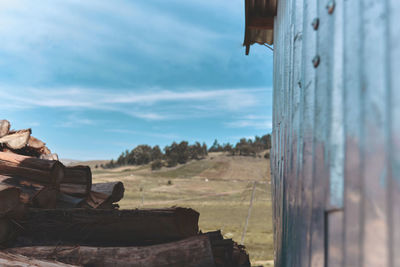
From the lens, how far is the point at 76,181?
510 centimetres

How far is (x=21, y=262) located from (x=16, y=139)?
10.9 feet

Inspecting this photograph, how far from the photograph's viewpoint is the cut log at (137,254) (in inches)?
130

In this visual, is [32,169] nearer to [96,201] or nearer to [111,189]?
[96,201]

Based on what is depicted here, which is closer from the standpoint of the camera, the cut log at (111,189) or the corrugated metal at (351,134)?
the corrugated metal at (351,134)

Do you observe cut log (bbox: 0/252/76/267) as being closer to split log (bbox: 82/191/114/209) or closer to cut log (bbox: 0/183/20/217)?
cut log (bbox: 0/183/20/217)

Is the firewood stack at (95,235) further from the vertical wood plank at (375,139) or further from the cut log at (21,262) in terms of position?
the vertical wood plank at (375,139)

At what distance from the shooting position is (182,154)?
44656 mm

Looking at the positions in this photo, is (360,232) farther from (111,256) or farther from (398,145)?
(111,256)

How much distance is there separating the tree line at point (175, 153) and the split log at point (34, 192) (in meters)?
36.9

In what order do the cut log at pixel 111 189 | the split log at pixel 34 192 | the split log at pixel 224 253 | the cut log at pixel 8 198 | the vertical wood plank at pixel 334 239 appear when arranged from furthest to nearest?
the cut log at pixel 111 189, the split log at pixel 34 192, the split log at pixel 224 253, the cut log at pixel 8 198, the vertical wood plank at pixel 334 239

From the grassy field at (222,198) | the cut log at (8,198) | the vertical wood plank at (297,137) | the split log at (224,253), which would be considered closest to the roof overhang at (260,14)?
the vertical wood plank at (297,137)

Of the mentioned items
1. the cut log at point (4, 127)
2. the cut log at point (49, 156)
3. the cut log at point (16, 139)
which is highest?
the cut log at point (4, 127)

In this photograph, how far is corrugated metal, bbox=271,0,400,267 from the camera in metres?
1.23

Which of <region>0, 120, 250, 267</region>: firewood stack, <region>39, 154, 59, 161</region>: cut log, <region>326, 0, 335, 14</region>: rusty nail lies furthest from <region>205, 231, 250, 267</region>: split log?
<region>39, 154, 59, 161</region>: cut log
